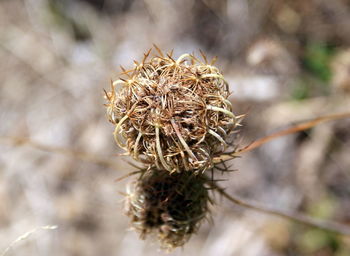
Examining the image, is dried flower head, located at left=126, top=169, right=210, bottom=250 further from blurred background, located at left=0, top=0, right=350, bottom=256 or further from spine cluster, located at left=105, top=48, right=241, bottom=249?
blurred background, located at left=0, top=0, right=350, bottom=256

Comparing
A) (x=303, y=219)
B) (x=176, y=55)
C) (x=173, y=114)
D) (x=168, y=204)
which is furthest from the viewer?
(x=176, y=55)

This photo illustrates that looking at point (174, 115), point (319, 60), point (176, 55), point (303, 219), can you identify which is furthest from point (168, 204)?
point (176, 55)

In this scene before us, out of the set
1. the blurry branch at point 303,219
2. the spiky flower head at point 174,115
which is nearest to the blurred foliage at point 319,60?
the blurry branch at point 303,219

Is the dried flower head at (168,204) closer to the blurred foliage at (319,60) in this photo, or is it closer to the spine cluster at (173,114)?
the spine cluster at (173,114)

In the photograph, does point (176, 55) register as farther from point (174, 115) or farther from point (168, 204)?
point (174, 115)

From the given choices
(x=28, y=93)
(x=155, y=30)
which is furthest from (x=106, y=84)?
(x=28, y=93)

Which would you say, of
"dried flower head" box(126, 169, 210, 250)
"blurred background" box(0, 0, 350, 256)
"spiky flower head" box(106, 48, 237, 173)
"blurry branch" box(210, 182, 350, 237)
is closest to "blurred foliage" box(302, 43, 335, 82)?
"blurred background" box(0, 0, 350, 256)
